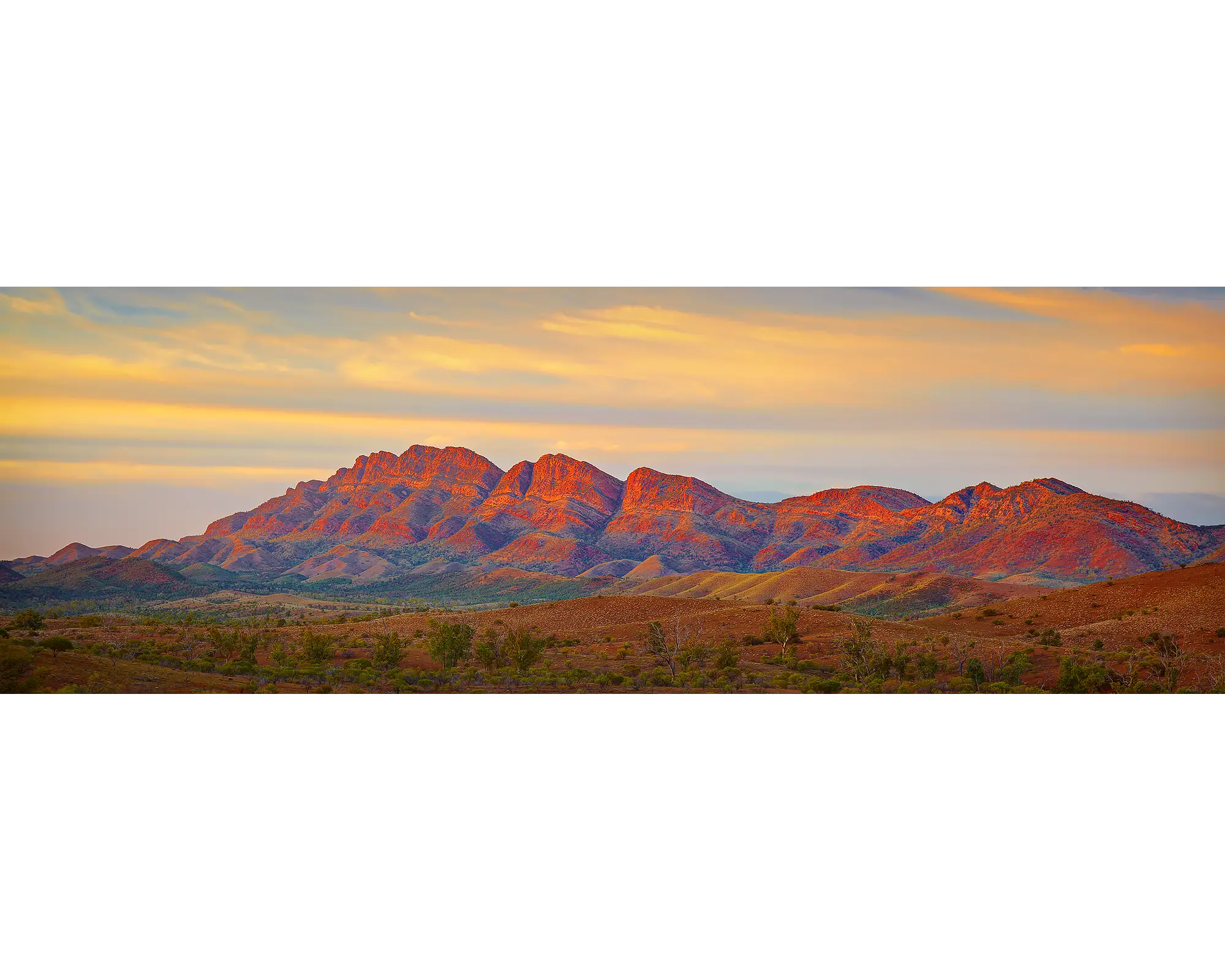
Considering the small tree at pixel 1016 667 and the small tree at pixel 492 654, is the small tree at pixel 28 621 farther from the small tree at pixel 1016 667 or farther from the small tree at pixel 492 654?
the small tree at pixel 1016 667

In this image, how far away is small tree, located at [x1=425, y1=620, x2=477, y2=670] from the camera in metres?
19.6

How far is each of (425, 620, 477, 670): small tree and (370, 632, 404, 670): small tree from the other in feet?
2.03

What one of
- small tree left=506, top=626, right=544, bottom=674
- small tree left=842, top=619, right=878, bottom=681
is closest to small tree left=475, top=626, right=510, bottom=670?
small tree left=506, top=626, right=544, bottom=674

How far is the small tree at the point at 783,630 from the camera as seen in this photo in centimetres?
2125

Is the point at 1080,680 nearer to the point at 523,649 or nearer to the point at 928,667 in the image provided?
the point at 928,667

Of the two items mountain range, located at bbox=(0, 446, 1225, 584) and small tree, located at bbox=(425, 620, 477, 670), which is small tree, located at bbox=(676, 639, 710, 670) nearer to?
mountain range, located at bbox=(0, 446, 1225, 584)

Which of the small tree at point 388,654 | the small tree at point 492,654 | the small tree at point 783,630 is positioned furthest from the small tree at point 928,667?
the small tree at point 388,654

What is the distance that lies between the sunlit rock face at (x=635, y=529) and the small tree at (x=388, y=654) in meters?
4.06

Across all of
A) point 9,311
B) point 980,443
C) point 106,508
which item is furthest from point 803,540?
point 9,311

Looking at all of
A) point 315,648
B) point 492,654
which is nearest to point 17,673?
point 315,648

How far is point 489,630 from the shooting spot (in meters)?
20.5

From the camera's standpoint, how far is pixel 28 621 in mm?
20016

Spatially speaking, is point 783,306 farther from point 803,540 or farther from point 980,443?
point 803,540

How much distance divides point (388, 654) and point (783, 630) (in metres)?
8.12
